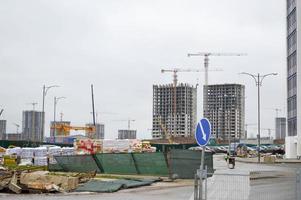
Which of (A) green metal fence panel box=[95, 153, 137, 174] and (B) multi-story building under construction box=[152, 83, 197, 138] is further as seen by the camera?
(B) multi-story building under construction box=[152, 83, 197, 138]

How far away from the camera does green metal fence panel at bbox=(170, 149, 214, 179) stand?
29.3m

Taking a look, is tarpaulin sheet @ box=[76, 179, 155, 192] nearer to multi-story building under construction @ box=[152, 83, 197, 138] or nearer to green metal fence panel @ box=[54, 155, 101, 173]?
green metal fence panel @ box=[54, 155, 101, 173]

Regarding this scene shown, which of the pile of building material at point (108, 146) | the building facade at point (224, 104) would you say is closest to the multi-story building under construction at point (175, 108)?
the building facade at point (224, 104)

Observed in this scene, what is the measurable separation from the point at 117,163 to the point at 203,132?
805 inches

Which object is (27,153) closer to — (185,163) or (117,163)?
(117,163)

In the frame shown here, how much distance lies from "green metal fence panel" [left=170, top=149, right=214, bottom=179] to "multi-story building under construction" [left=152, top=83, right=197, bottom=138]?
5924 inches

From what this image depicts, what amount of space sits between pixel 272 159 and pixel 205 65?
9172 centimetres

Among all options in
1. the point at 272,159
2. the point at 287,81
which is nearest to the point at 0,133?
the point at 287,81

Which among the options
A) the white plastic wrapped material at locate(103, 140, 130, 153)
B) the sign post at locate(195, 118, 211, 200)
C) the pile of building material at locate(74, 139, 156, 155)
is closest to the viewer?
the sign post at locate(195, 118, 211, 200)

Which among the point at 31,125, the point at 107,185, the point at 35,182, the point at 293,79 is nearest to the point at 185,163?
the point at 107,185

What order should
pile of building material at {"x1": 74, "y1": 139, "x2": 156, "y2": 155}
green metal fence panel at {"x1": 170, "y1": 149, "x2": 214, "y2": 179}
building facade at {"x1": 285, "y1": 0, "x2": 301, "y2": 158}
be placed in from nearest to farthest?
green metal fence panel at {"x1": 170, "y1": 149, "x2": 214, "y2": 179}
pile of building material at {"x1": 74, "y1": 139, "x2": 156, "y2": 155}
building facade at {"x1": 285, "y1": 0, "x2": 301, "y2": 158}

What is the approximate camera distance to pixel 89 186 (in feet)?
80.5

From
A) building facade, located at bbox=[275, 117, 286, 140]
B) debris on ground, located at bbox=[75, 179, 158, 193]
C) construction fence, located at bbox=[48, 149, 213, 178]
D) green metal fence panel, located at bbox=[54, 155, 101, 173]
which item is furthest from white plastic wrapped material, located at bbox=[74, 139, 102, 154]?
building facade, located at bbox=[275, 117, 286, 140]

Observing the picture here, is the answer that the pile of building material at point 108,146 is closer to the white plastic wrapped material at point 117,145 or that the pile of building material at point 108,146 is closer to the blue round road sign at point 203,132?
the white plastic wrapped material at point 117,145
